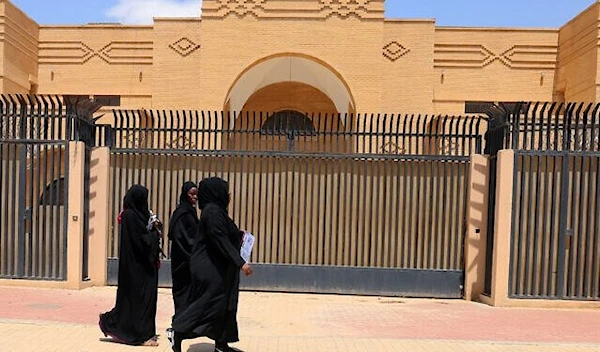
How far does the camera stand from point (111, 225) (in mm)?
9297

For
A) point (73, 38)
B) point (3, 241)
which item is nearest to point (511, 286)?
point (3, 241)

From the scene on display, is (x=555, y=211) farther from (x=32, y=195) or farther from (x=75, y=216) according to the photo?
(x=32, y=195)

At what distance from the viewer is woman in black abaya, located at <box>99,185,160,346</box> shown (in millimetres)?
5895

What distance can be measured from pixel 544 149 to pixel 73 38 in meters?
16.1

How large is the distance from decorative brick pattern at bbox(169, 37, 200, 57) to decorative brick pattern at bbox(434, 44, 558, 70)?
7.60m

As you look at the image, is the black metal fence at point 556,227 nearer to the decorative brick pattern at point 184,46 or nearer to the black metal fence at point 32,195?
the black metal fence at point 32,195

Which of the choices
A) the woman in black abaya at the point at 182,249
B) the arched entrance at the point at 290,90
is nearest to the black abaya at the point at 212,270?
the woman in black abaya at the point at 182,249

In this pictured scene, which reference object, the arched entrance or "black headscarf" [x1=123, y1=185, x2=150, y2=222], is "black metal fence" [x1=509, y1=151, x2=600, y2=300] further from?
the arched entrance

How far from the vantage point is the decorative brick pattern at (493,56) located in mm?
18844

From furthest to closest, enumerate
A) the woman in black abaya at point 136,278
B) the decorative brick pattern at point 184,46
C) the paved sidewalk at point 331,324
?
1. the decorative brick pattern at point 184,46
2. the paved sidewalk at point 331,324
3. the woman in black abaya at point 136,278

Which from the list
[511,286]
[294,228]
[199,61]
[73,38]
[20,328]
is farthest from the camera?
[73,38]

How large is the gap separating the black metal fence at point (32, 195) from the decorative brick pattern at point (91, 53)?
11004 millimetres

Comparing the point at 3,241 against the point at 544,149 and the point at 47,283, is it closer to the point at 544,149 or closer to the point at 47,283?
the point at 47,283

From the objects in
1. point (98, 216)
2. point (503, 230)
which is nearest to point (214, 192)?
point (98, 216)
